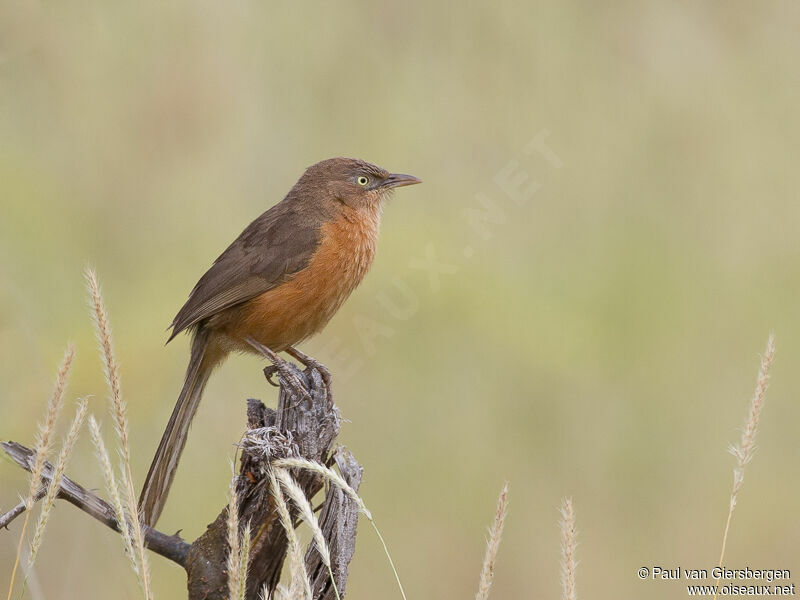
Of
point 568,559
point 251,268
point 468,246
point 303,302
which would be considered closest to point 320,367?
point 303,302

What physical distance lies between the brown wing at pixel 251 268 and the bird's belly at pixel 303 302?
5 cm

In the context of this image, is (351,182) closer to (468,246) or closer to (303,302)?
(303,302)

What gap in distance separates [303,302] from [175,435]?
948 millimetres

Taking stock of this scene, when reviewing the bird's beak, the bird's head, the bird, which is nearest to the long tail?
the bird

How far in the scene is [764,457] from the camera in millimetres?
7145

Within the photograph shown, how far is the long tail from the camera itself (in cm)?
443

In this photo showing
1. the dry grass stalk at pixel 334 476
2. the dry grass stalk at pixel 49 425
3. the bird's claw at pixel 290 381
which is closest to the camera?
the dry grass stalk at pixel 49 425

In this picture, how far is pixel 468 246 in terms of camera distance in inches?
289

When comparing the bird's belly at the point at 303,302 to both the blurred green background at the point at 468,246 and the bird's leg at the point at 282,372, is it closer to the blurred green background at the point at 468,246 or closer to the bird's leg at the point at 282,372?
the bird's leg at the point at 282,372

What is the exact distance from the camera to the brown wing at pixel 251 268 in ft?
16.9

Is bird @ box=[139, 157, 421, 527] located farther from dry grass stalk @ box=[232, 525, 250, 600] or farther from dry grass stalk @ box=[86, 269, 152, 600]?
dry grass stalk @ box=[232, 525, 250, 600]

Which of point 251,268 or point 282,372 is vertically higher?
point 251,268

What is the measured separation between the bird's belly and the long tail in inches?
7.1

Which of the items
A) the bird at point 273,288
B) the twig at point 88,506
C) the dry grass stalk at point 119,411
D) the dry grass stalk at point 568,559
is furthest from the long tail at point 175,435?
the dry grass stalk at point 568,559
